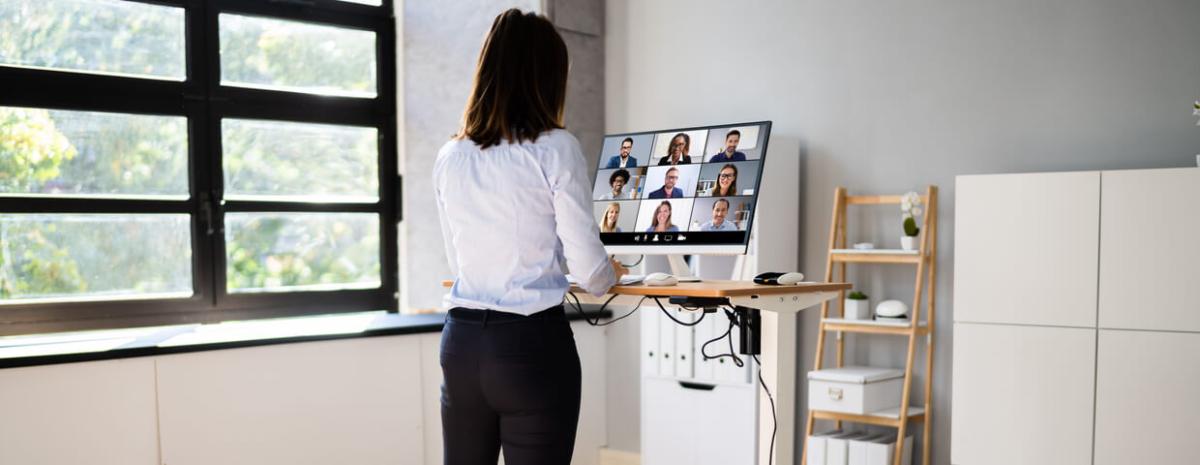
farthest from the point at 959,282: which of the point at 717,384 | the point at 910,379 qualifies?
the point at 717,384

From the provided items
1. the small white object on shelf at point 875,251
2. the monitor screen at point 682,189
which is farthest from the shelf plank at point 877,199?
the monitor screen at point 682,189

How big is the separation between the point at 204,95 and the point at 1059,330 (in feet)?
11.0

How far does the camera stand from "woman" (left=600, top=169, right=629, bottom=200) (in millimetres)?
3005

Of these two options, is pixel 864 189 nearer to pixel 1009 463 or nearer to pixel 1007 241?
pixel 1007 241

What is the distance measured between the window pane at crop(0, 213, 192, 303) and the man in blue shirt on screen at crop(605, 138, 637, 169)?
1.90m

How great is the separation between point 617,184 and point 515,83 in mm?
1086

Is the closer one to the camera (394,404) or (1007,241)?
(1007,241)

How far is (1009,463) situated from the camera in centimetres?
328

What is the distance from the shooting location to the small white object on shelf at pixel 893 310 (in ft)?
11.9

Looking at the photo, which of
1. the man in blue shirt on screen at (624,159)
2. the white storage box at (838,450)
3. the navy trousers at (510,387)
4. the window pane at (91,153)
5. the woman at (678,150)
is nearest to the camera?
the navy trousers at (510,387)

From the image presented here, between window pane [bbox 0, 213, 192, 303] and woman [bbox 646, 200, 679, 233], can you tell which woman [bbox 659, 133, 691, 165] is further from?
window pane [bbox 0, 213, 192, 303]

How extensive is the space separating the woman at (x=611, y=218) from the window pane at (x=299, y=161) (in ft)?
5.43

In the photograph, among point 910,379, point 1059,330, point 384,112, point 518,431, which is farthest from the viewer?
point 384,112

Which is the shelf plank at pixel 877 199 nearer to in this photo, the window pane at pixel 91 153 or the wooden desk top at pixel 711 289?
the wooden desk top at pixel 711 289
